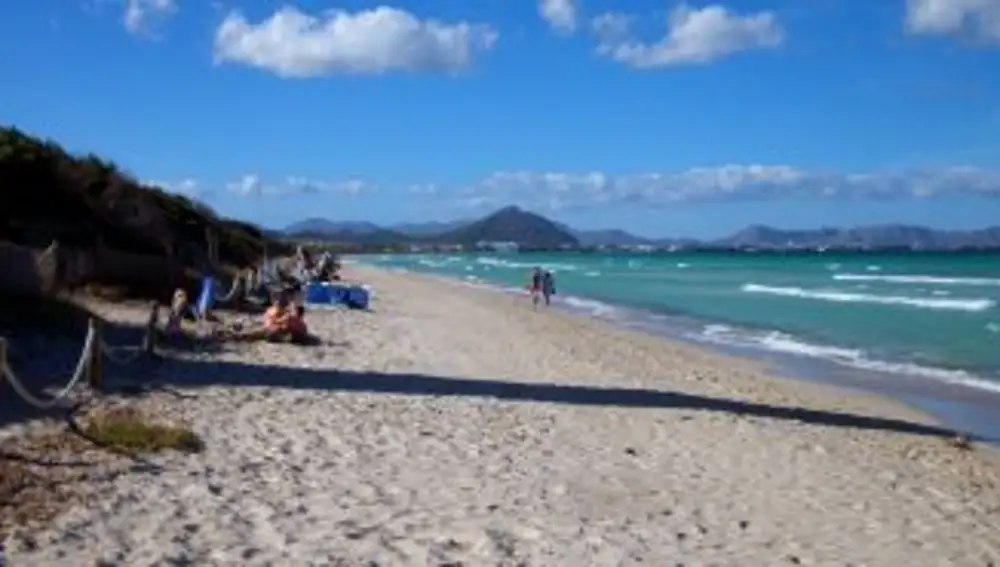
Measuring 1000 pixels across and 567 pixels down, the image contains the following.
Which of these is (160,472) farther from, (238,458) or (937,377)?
(937,377)

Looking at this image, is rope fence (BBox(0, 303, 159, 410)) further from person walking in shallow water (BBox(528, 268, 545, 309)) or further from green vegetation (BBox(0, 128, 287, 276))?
person walking in shallow water (BBox(528, 268, 545, 309))

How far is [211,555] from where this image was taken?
5.68 m

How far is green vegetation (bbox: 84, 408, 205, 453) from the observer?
7771 millimetres

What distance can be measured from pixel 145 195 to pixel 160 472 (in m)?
22.8

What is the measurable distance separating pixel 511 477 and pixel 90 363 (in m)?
4.08

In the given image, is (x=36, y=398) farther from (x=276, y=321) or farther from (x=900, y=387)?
(x=900, y=387)

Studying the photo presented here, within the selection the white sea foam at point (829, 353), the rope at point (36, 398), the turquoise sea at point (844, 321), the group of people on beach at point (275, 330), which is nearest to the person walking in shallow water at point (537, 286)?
the turquoise sea at point (844, 321)

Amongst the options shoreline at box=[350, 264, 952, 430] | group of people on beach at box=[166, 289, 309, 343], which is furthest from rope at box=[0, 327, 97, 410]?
shoreline at box=[350, 264, 952, 430]

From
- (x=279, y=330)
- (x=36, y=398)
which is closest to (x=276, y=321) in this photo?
(x=279, y=330)

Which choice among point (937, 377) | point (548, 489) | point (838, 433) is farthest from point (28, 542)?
point (937, 377)

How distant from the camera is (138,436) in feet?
25.9

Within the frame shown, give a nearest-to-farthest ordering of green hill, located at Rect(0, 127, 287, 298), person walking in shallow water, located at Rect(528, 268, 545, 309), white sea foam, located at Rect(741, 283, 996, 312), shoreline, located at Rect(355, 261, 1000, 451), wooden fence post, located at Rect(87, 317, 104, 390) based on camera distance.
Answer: wooden fence post, located at Rect(87, 317, 104, 390), shoreline, located at Rect(355, 261, 1000, 451), green hill, located at Rect(0, 127, 287, 298), person walking in shallow water, located at Rect(528, 268, 545, 309), white sea foam, located at Rect(741, 283, 996, 312)

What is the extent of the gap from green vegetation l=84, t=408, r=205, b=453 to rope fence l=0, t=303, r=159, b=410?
1.73 ft

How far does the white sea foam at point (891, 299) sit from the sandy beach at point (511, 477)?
23318 millimetres
